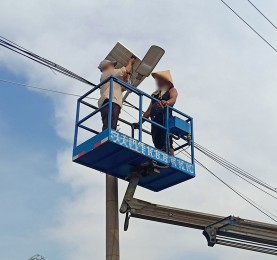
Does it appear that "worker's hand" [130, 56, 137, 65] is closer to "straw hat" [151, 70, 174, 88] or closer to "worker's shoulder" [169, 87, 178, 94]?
"straw hat" [151, 70, 174, 88]

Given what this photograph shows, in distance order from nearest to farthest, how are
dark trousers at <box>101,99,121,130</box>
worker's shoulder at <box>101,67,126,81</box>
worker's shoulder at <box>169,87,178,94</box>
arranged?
dark trousers at <box>101,99,121,130</box> → worker's shoulder at <box>101,67,126,81</box> → worker's shoulder at <box>169,87,178,94</box>

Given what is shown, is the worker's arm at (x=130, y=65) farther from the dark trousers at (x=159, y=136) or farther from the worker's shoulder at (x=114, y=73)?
the dark trousers at (x=159, y=136)

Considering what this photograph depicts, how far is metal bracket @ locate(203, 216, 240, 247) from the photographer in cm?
892

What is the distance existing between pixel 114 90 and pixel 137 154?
1269mm

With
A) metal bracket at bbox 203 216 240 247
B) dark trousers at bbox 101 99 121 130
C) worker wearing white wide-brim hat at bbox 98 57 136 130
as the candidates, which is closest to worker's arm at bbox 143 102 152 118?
worker wearing white wide-brim hat at bbox 98 57 136 130

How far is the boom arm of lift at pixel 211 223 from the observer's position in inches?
326

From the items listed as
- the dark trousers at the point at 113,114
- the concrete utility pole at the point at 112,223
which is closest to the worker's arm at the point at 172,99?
the dark trousers at the point at 113,114

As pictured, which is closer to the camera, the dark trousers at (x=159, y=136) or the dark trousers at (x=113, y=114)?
the dark trousers at (x=113, y=114)

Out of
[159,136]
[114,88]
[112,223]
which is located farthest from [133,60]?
[112,223]

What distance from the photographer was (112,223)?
776 cm

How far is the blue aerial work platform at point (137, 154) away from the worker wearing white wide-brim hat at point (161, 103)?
0.54 feet

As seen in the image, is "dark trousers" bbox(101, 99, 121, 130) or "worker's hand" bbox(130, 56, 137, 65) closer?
"dark trousers" bbox(101, 99, 121, 130)

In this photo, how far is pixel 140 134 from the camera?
805 cm

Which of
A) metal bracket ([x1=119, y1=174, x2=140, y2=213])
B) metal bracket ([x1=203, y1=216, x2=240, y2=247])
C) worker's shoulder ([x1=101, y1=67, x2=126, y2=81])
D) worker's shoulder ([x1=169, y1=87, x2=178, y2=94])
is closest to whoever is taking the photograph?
metal bracket ([x1=119, y1=174, x2=140, y2=213])
